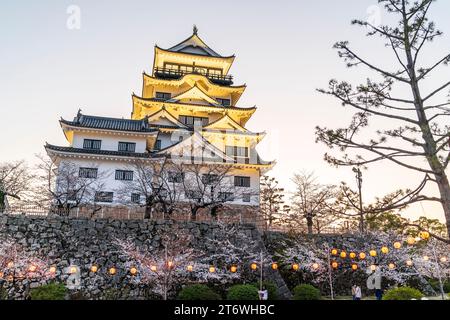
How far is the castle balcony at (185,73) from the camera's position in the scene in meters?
37.0

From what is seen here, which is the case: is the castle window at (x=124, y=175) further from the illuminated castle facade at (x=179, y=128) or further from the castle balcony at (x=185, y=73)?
the castle balcony at (x=185, y=73)

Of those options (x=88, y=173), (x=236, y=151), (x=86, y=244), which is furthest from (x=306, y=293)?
(x=88, y=173)

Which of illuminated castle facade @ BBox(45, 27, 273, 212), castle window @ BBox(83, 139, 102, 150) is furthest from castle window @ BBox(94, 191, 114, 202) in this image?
castle window @ BBox(83, 139, 102, 150)

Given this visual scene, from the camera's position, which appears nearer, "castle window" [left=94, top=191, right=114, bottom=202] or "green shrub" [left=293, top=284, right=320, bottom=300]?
"green shrub" [left=293, top=284, right=320, bottom=300]

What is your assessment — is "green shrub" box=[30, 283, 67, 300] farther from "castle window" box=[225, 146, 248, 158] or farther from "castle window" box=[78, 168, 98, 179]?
"castle window" box=[225, 146, 248, 158]

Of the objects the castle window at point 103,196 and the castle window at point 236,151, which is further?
the castle window at point 236,151

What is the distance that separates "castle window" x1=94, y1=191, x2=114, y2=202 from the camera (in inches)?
1021

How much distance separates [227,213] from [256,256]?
8.28 metres

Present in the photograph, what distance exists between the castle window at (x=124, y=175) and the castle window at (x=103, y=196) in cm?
143

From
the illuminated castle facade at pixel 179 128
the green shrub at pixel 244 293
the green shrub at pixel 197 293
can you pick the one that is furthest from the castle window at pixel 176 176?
the green shrub at pixel 244 293

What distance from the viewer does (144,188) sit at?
26.2 m
